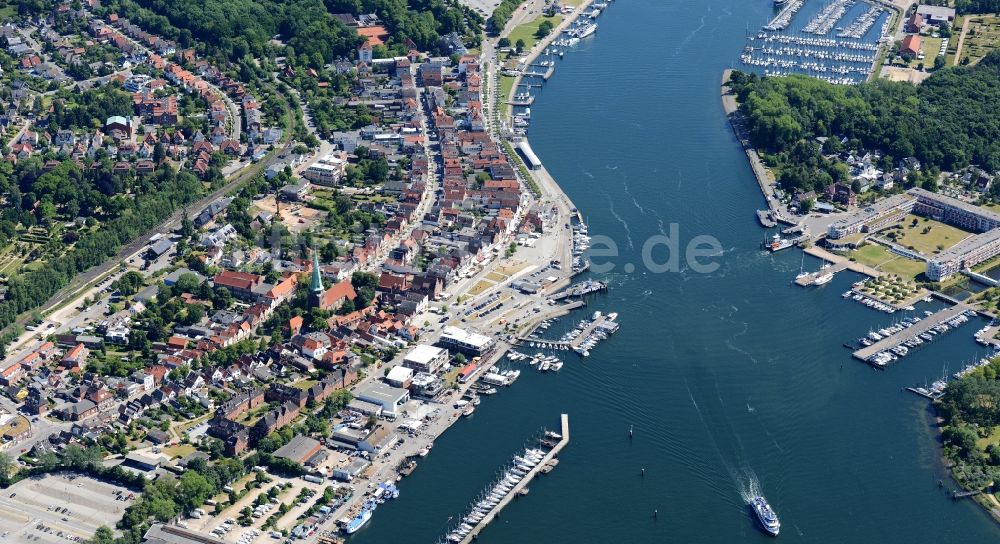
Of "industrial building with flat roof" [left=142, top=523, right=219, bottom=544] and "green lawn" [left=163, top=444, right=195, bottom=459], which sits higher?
"green lawn" [left=163, top=444, right=195, bottom=459]

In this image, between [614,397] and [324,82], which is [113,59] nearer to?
[324,82]

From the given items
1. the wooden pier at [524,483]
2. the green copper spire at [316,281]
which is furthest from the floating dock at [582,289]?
the wooden pier at [524,483]

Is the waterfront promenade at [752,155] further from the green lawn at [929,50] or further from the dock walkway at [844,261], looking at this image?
the green lawn at [929,50]

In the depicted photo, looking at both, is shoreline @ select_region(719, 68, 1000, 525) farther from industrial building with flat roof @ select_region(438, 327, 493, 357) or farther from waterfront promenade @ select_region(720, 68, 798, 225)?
industrial building with flat roof @ select_region(438, 327, 493, 357)

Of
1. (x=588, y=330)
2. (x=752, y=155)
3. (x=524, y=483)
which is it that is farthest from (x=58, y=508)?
(x=752, y=155)

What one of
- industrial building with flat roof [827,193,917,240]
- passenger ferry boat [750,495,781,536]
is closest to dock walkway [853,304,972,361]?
industrial building with flat roof [827,193,917,240]

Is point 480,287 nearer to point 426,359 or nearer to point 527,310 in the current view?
point 527,310

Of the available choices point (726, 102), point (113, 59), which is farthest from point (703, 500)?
point (113, 59)
